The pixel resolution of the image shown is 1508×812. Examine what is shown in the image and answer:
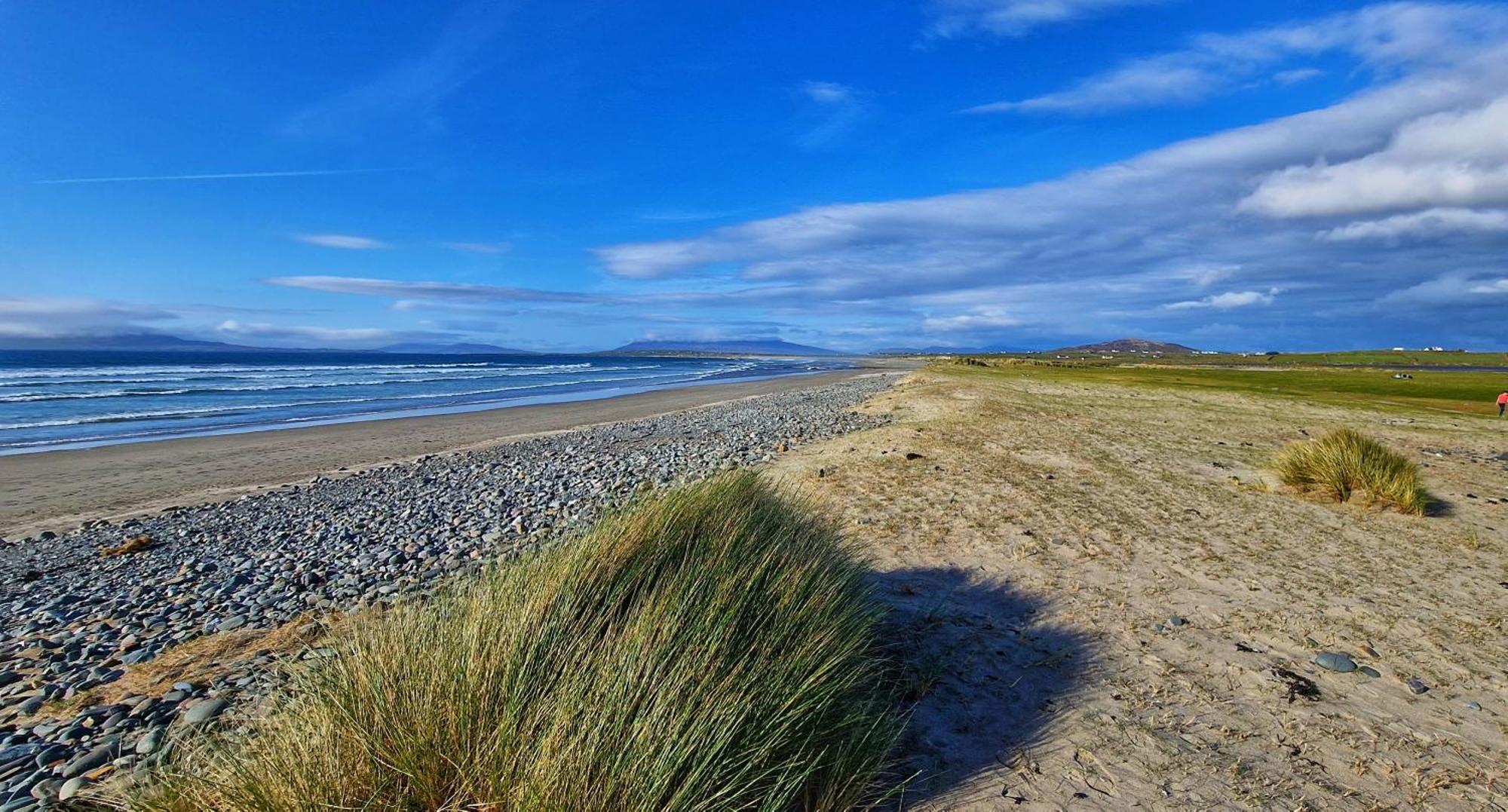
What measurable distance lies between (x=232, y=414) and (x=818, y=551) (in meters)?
32.8

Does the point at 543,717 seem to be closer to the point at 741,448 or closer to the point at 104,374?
the point at 741,448

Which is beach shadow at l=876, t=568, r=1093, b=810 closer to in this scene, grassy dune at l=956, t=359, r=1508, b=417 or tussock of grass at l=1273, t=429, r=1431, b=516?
tussock of grass at l=1273, t=429, r=1431, b=516

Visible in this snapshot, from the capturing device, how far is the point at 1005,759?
3602 mm

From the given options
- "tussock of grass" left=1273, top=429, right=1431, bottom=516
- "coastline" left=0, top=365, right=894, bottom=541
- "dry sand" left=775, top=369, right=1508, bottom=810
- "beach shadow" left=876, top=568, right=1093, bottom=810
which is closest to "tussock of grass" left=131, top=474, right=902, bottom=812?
"beach shadow" left=876, top=568, right=1093, bottom=810

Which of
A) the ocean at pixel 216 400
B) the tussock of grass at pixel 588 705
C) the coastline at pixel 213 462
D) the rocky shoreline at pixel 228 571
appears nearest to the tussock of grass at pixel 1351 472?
the rocky shoreline at pixel 228 571

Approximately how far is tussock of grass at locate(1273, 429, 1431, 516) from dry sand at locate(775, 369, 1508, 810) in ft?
1.16

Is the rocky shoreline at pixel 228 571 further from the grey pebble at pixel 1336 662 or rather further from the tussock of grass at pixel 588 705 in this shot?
the grey pebble at pixel 1336 662

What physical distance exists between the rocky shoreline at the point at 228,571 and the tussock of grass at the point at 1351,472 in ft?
29.0

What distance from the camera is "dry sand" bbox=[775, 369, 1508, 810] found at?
3.49 m

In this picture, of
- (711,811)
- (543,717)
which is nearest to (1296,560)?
(711,811)

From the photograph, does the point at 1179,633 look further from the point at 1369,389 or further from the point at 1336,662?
the point at 1369,389

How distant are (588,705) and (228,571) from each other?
763 cm

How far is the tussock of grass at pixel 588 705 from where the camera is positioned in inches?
94.8

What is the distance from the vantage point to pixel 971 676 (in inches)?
178
